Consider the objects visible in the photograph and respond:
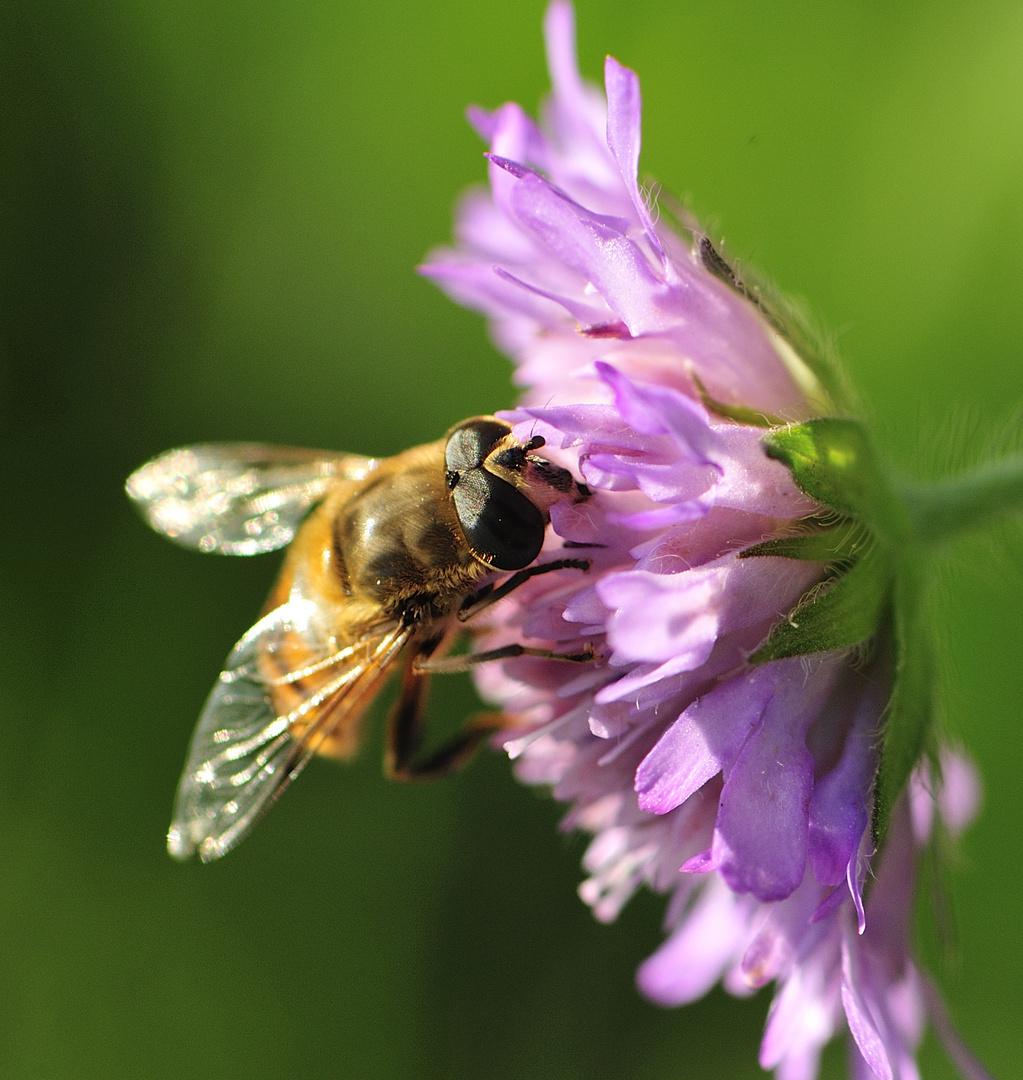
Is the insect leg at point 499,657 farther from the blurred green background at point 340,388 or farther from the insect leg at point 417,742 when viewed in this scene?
the blurred green background at point 340,388

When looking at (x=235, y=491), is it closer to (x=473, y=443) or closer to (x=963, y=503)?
(x=473, y=443)

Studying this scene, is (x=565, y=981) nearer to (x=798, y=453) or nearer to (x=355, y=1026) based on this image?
(x=355, y=1026)

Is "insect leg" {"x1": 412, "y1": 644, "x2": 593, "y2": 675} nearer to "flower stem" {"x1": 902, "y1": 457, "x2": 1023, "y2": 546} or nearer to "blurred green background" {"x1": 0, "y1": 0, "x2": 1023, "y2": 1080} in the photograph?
"flower stem" {"x1": 902, "y1": 457, "x2": 1023, "y2": 546}

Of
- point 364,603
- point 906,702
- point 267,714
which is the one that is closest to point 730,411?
point 906,702

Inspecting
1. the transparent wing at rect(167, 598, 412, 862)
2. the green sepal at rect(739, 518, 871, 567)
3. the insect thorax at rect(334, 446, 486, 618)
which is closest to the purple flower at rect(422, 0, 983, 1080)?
the green sepal at rect(739, 518, 871, 567)

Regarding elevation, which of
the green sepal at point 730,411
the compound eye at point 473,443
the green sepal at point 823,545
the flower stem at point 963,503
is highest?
the compound eye at point 473,443

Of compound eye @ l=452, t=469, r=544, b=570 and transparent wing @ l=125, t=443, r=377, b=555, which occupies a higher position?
transparent wing @ l=125, t=443, r=377, b=555

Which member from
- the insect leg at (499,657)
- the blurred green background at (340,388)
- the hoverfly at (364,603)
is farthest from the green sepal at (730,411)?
the blurred green background at (340,388)
